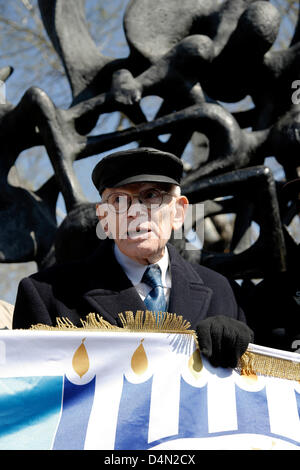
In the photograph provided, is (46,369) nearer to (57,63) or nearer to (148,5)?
(148,5)

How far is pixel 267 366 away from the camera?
2.30 metres

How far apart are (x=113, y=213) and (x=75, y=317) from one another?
18.6 inches

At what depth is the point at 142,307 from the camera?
2.59 meters

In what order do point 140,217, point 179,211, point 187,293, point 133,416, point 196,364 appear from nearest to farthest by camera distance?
point 133,416 < point 196,364 < point 140,217 < point 187,293 < point 179,211

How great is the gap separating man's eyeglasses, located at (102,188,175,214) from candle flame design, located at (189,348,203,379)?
0.69m

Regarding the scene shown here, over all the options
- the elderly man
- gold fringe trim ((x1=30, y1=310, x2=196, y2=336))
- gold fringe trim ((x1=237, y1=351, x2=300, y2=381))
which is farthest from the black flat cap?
gold fringe trim ((x1=237, y1=351, x2=300, y2=381))

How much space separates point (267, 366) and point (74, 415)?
73 cm

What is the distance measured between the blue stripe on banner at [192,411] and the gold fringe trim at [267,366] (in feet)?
0.58

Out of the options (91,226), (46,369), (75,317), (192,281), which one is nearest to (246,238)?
(91,226)

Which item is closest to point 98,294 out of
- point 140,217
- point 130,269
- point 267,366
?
point 130,269

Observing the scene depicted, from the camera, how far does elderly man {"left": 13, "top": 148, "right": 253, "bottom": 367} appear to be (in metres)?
2.60

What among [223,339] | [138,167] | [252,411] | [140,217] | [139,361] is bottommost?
[252,411]

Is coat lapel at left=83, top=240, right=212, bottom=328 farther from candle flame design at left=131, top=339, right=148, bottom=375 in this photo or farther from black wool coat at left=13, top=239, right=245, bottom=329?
candle flame design at left=131, top=339, right=148, bottom=375

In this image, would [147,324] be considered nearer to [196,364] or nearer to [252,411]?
[196,364]
